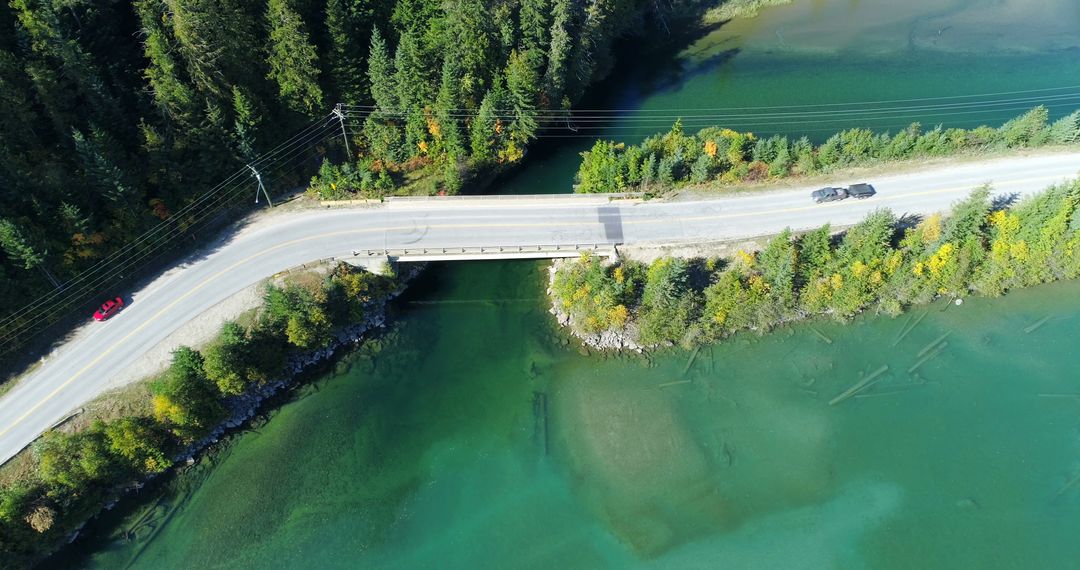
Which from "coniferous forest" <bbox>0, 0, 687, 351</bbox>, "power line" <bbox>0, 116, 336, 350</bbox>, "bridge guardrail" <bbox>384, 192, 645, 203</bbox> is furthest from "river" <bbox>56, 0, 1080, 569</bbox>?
"coniferous forest" <bbox>0, 0, 687, 351</bbox>

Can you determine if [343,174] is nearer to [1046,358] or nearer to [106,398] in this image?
[106,398]


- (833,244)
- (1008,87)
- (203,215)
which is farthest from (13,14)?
(1008,87)

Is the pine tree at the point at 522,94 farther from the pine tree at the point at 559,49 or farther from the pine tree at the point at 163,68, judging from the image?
the pine tree at the point at 163,68

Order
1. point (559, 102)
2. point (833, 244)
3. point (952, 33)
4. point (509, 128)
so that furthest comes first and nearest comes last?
→ point (952, 33)
point (559, 102)
point (509, 128)
point (833, 244)

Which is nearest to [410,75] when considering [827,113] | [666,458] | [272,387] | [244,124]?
[244,124]

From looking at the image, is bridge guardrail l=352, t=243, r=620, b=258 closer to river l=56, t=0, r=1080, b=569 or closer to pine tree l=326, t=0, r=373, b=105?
river l=56, t=0, r=1080, b=569

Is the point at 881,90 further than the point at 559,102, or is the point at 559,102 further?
the point at 881,90
